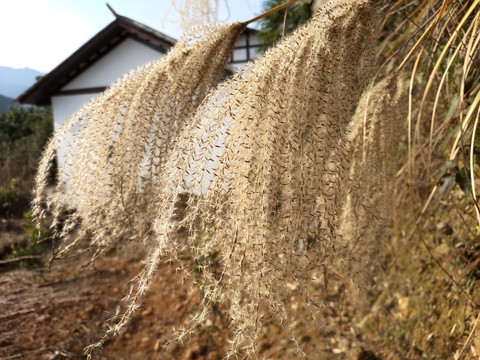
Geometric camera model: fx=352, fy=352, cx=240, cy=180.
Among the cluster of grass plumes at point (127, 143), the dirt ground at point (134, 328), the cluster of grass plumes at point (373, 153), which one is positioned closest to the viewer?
the cluster of grass plumes at point (127, 143)

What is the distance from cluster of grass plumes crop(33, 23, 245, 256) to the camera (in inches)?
34.5

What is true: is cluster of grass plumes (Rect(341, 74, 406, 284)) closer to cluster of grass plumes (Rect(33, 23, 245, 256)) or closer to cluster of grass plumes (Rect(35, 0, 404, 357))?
cluster of grass plumes (Rect(35, 0, 404, 357))

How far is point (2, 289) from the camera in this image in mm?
3100

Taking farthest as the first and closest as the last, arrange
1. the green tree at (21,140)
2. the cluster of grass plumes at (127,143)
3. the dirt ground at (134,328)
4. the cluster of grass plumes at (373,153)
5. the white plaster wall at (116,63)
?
the green tree at (21,140) < the white plaster wall at (116,63) < the dirt ground at (134,328) < the cluster of grass plumes at (373,153) < the cluster of grass plumes at (127,143)

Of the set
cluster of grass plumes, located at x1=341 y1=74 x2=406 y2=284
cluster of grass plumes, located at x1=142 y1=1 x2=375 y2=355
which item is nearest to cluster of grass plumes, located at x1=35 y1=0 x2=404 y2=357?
cluster of grass plumes, located at x1=142 y1=1 x2=375 y2=355

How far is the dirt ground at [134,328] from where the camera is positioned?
2.55 metres

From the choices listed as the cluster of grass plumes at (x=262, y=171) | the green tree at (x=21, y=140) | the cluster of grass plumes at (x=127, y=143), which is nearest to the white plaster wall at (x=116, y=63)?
the green tree at (x=21, y=140)

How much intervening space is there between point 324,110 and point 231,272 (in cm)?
38

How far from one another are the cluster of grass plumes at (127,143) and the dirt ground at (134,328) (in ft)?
4.46

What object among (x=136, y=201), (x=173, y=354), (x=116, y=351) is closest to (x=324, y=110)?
(x=136, y=201)

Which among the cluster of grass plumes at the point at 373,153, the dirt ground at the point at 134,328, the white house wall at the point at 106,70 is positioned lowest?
the dirt ground at the point at 134,328

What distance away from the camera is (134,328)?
3045 mm

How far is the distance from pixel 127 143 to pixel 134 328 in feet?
8.66

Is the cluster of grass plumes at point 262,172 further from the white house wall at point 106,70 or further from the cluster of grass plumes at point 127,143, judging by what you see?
the white house wall at point 106,70
